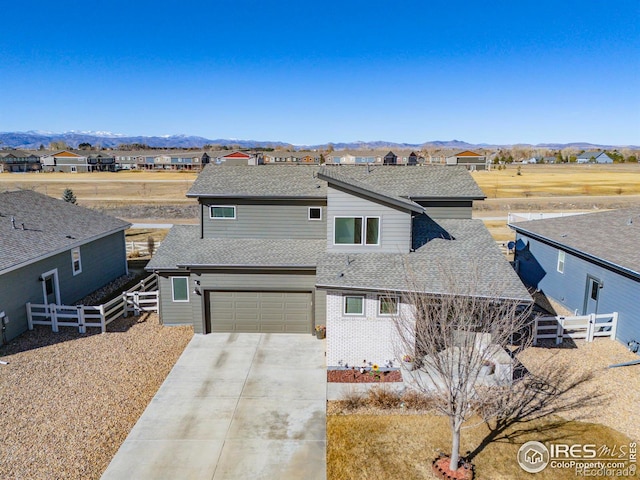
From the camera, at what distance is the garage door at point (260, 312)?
18.2 m

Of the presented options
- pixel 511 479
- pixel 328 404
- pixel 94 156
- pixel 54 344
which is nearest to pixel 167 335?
pixel 54 344

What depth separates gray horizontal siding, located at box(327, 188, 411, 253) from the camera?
16.7 meters

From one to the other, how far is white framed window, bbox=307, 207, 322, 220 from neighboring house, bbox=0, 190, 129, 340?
445 inches

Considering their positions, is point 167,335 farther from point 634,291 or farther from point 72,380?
point 634,291

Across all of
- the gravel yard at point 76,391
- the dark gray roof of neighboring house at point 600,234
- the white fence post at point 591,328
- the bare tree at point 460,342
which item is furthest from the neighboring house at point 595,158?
the gravel yard at point 76,391

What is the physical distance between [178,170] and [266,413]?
124904mm

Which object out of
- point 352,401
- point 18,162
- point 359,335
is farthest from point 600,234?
point 18,162

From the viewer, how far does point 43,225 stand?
71.2 feet

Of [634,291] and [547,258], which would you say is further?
[547,258]

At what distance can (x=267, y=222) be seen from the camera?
19.6 m

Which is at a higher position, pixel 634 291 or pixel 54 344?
pixel 634 291

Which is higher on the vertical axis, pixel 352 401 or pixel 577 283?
pixel 577 283

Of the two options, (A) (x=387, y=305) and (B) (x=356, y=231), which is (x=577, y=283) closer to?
(A) (x=387, y=305)

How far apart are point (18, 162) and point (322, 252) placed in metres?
137
